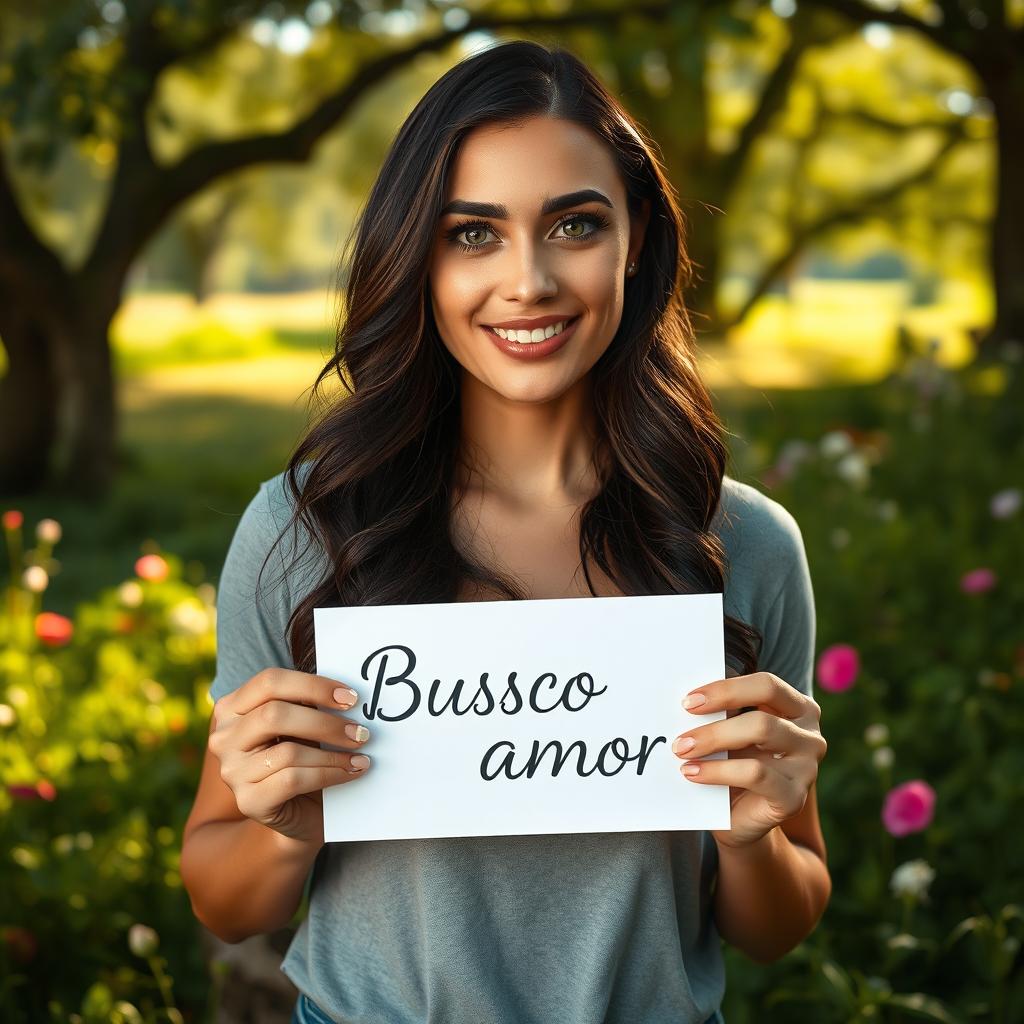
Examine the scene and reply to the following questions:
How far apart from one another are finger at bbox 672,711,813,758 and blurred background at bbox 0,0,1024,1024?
0.85 m

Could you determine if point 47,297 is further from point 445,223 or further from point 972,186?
point 972,186

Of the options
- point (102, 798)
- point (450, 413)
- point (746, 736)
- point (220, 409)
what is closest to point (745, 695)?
point (746, 736)

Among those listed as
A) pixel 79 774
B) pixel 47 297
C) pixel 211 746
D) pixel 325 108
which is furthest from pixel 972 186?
pixel 211 746

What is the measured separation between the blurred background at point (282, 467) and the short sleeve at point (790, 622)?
0.51 metres

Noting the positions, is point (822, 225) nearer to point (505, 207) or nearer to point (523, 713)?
point (505, 207)

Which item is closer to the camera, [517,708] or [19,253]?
[517,708]

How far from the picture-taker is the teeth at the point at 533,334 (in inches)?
62.7

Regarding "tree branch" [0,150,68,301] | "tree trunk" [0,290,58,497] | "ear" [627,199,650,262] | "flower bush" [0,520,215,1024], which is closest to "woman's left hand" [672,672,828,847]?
"ear" [627,199,650,262]

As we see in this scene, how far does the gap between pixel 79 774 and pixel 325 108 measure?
6108mm

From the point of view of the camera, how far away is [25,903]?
2922 millimetres

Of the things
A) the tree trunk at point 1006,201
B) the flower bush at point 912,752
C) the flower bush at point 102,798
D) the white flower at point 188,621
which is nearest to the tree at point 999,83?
the tree trunk at point 1006,201

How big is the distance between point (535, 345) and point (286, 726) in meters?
0.56

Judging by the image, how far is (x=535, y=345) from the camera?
5.24 ft

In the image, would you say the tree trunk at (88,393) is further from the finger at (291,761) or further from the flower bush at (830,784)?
the finger at (291,761)
